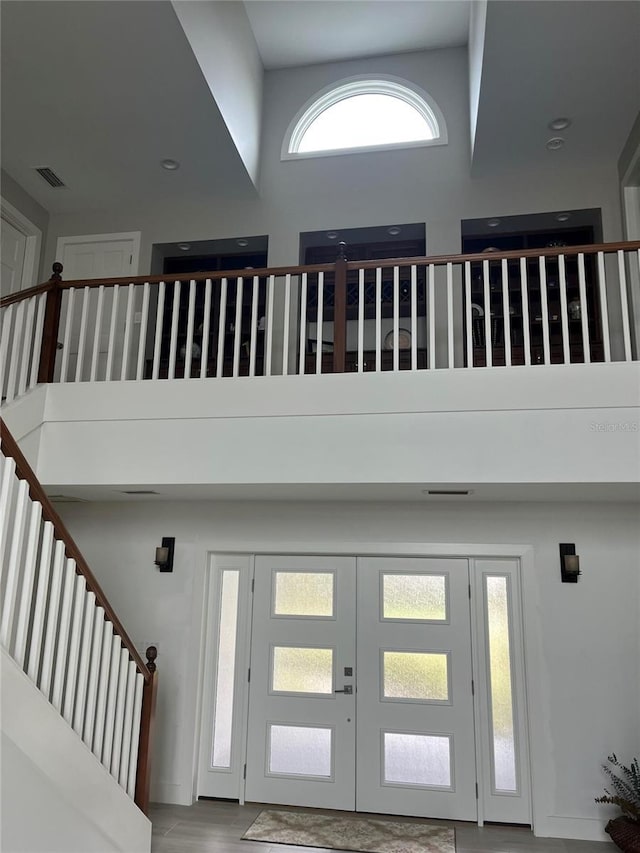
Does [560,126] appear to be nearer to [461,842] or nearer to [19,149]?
[19,149]

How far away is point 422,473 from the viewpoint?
3.73 metres

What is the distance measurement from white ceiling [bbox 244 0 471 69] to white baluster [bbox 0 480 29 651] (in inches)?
200

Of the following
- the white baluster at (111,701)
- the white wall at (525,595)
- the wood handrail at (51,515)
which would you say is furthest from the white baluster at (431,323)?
the white baluster at (111,701)

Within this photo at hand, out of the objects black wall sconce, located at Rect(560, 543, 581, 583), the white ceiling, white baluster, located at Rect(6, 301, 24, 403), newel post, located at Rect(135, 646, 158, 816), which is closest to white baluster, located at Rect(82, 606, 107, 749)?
newel post, located at Rect(135, 646, 158, 816)

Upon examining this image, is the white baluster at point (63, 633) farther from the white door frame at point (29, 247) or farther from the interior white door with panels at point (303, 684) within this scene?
the white door frame at point (29, 247)

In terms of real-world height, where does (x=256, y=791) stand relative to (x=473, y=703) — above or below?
below

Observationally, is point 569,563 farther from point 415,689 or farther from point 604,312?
point 604,312

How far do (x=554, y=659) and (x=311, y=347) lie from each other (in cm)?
327

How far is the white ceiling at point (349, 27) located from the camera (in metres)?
5.66

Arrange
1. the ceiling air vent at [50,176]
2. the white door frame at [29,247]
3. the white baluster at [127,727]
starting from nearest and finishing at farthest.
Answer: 1. the white baluster at [127,727]
2. the ceiling air vent at [50,176]
3. the white door frame at [29,247]

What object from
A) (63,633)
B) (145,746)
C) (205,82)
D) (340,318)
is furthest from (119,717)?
(205,82)

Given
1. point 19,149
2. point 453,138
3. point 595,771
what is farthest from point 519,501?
point 19,149

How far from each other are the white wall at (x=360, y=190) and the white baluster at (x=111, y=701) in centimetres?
373

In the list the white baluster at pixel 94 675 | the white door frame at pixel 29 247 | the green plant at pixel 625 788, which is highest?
the white door frame at pixel 29 247
